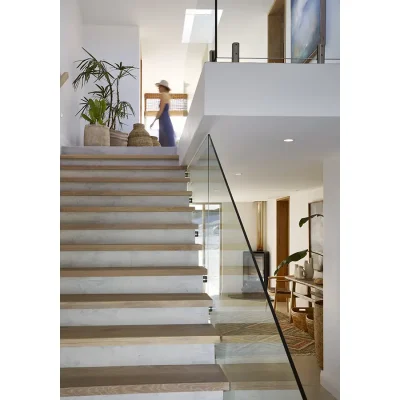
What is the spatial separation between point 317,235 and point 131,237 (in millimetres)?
4440

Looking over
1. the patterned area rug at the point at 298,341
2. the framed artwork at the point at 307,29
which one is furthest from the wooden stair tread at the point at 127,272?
the patterned area rug at the point at 298,341

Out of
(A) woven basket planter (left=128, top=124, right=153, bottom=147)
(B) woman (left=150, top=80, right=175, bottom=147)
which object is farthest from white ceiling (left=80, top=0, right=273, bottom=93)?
(A) woven basket planter (left=128, top=124, right=153, bottom=147)

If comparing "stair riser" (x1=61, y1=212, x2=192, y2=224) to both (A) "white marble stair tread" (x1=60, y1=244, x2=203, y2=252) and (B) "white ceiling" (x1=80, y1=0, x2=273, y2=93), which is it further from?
(B) "white ceiling" (x1=80, y1=0, x2=273, y2=93)

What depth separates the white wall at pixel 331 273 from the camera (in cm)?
501

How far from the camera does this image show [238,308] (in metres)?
2.54

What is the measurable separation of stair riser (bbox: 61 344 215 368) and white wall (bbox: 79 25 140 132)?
21.3 ft

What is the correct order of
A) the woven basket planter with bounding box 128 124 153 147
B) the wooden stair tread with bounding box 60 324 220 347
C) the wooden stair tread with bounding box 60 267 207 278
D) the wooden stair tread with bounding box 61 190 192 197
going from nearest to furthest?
the wooden stair tread with bounding box 60 324 220 347
the wooden stair tread with bounding box 60 267 207 278
the wooden stair tread with bounding box 61 190 192 197
the woven basket planter with bounding box 128 124 153 147

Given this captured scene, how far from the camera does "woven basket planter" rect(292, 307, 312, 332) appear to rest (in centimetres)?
798

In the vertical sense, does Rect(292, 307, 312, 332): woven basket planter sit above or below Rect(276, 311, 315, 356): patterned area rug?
above

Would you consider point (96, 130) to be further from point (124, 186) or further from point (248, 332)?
point (248, 332)

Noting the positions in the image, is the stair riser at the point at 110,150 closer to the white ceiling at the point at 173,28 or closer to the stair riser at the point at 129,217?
the white ceiling at the point at 173,28

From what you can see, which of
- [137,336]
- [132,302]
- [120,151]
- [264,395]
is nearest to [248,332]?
[264,395]
